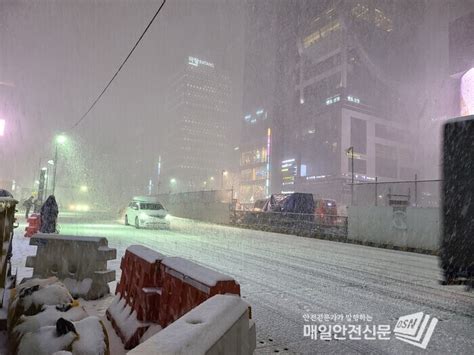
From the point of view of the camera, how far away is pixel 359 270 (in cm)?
945

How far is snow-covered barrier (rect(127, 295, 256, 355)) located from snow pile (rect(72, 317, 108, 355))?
1235mm

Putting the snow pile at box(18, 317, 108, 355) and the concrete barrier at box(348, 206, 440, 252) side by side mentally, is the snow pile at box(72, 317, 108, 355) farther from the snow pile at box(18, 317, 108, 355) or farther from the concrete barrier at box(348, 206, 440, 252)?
the concrete barrier at box(348, 206, 440, 252)

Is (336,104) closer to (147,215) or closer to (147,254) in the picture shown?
(147,215)

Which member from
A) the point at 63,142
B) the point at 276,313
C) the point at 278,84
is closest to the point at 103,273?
the point at 276,313

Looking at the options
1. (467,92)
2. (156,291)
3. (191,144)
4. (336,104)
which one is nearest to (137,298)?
(156,291)

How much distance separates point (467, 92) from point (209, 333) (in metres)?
82.7

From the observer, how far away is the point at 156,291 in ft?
13.0

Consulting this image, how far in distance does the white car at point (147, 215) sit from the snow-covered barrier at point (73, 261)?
15.4m

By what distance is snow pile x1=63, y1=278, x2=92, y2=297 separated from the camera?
5999 millimetres

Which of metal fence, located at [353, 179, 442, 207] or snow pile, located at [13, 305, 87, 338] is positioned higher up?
metal fence, located at [353, 179, 442, 207]

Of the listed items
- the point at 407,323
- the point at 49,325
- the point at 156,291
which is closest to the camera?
the point at 49,325

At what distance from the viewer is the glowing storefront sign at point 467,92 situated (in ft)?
201

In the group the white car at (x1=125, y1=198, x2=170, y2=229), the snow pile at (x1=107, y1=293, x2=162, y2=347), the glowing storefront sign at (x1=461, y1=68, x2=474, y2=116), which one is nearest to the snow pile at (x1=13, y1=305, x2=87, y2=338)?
the snow pile at (x1=107, y1=293, x2=162, y2=347)

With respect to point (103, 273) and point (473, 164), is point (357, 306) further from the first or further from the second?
point (103, 273)
